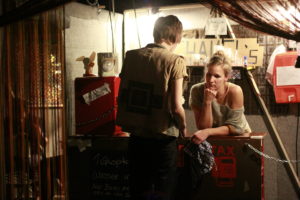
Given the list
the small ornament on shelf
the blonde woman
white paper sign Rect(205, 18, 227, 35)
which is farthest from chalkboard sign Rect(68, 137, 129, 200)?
white paper sign Rect(205, 18, 227, 35)

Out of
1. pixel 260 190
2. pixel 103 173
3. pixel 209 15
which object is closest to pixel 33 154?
pixel 103 173

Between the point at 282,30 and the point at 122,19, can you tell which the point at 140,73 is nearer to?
the point at 282,30

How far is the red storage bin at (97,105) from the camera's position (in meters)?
4.58

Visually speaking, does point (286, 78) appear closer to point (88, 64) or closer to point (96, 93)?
point (96, 93)

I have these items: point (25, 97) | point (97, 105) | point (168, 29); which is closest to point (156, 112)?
point (168, 29)

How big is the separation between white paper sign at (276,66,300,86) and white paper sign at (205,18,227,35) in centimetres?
91

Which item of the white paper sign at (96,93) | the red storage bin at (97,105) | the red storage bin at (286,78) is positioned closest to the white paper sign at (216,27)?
the red storage bin at (286,78)

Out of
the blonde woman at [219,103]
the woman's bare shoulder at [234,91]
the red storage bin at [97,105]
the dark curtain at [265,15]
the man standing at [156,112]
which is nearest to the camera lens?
the dark curtain at [265,15]

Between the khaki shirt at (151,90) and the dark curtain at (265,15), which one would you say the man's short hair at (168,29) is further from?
the dark curtain at (265,15)

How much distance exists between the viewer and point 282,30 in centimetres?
300

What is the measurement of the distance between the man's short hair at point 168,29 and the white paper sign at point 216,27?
1983 millimetres

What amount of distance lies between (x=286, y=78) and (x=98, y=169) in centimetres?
265

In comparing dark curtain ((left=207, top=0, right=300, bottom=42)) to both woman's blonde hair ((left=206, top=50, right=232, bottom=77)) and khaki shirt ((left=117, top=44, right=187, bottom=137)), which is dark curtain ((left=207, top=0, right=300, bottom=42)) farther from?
woman's blonde hair ((left=206, top=50, right=232, bottom=77))

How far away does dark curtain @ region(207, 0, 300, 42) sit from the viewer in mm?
3004
